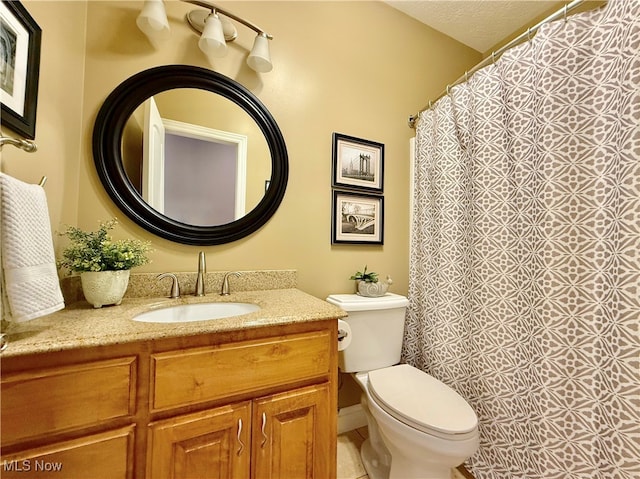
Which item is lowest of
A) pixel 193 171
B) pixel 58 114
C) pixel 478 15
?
pixel 193 171

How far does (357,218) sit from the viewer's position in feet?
5.22

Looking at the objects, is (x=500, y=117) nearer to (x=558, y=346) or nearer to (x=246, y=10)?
(x=558, y=346)

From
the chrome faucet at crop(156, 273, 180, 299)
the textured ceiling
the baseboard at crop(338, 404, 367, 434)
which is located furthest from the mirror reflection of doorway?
the textured ceiling

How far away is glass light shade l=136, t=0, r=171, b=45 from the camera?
102cm

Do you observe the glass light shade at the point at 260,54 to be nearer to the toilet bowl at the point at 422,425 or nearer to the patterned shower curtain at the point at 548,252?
the patterned shower curtain at the point at 548,252

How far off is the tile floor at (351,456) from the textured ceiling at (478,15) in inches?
110

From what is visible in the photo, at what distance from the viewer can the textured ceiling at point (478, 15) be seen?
165 centimetres

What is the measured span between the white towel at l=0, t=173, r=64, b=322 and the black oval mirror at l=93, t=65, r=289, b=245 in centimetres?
44

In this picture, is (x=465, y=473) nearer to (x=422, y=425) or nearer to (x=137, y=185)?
(x=422, y=425)

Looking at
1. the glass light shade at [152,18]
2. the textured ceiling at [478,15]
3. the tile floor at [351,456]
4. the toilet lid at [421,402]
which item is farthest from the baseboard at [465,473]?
the textured ceiling at [478,15]

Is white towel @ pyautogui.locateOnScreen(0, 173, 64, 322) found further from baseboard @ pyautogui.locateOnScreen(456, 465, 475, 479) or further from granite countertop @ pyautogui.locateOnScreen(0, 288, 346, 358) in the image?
baseboard @ pyautogui.locateOnScreen(456, 465, 475, 479)

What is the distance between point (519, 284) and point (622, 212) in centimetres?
41

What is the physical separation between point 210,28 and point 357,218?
1193mm

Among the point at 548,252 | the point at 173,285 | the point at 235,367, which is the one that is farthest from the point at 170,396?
the point at 548,252
